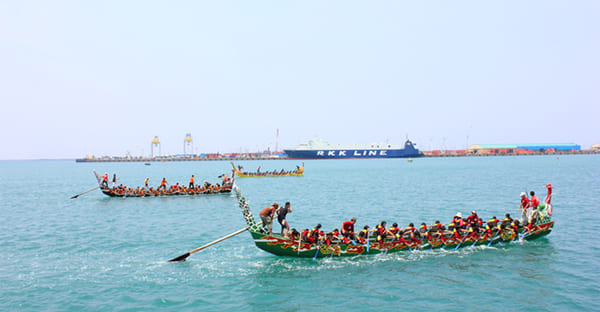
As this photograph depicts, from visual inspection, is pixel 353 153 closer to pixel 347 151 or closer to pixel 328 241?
pixel 347 151

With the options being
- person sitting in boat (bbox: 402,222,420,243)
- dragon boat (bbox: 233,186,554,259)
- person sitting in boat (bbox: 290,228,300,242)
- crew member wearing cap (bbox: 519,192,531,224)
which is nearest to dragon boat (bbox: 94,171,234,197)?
dragon boat (bbox: 233,186,554,259)

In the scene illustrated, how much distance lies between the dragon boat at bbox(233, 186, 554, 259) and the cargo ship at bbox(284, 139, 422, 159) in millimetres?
151513

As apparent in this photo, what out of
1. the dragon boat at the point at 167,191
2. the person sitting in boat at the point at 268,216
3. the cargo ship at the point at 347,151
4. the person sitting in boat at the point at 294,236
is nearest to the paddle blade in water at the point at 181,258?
the person sitting in boat at the point at 268,216

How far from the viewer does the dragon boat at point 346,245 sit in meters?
16.6

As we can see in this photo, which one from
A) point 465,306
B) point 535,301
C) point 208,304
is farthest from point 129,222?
point 535,301

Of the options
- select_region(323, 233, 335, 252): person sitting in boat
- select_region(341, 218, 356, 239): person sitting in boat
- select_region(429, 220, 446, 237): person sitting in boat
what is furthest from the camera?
select_region(429, 220, 446, 237): person sitting in boat

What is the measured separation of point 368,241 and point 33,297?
13.3 metres

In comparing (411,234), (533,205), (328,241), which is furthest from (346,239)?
(533,205)

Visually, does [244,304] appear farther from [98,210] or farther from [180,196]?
[180,196]

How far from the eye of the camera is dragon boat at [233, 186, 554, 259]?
16.6 m

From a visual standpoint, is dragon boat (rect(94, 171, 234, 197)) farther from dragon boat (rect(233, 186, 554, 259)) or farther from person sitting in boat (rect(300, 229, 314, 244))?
person sitting in boat (rect(300, 229, 314, 244))

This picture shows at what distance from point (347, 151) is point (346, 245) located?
159722mm

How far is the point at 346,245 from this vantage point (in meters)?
17.0

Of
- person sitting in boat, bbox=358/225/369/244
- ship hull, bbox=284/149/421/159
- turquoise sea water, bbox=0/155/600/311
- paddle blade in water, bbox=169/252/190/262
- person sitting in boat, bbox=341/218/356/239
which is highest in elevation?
ship hull, bbox=284/149/421/159
